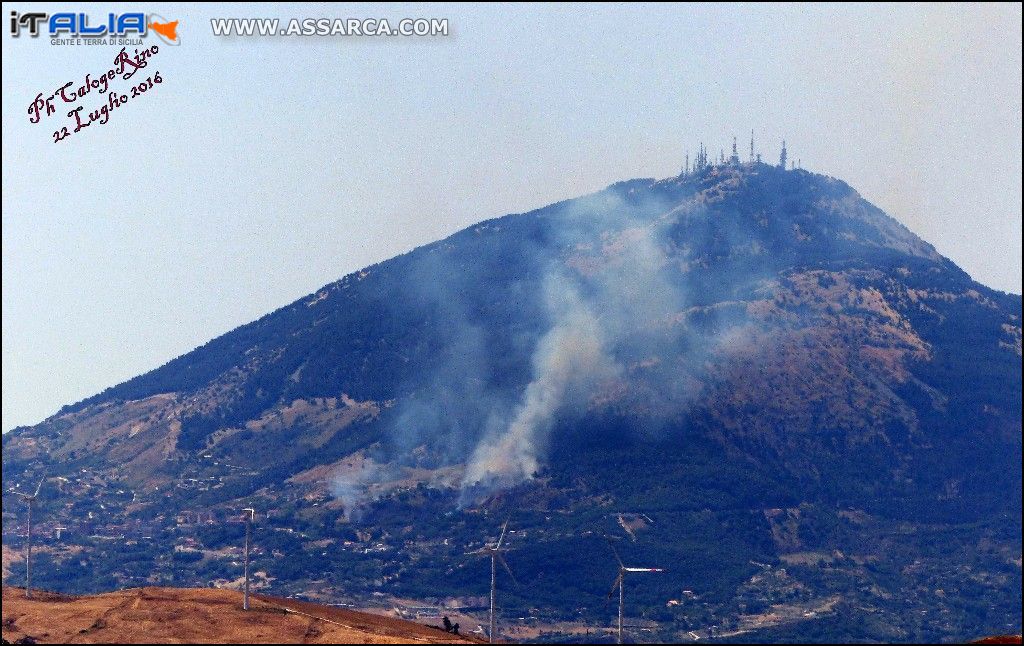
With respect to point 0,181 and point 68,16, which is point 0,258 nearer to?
point 0,181

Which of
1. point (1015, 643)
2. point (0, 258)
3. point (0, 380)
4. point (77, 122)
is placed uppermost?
point (77, 122)

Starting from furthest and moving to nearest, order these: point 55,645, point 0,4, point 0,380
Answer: point 55,645, point 0,4, point 0,380

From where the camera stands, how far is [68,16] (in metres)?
197

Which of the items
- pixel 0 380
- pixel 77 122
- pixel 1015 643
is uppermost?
pixel 77 122

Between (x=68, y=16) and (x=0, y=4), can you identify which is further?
(x=68, y=16)

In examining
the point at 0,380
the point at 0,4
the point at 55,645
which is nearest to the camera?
the point at 0,380

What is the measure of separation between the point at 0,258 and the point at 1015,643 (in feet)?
336

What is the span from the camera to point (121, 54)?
652ft

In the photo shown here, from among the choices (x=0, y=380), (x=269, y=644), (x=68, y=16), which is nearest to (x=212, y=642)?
(x=269, y=644)

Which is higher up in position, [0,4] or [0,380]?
[0,4]

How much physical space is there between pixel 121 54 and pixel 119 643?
57610 millimetres

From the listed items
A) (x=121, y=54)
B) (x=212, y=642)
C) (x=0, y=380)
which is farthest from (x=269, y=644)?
(x=121, y=54)

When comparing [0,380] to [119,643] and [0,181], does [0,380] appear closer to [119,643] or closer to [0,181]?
[0,181]

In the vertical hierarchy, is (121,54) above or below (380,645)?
above
